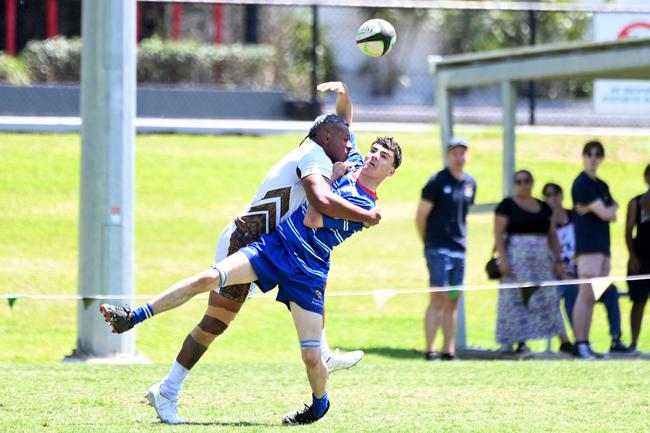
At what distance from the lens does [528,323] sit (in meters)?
12.3

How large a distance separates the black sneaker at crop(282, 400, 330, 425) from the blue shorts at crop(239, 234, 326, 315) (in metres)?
0.60

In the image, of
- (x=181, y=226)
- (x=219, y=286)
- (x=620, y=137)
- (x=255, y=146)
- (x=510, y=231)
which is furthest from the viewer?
(x=620, y=137)

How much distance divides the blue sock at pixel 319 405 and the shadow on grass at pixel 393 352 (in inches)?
191

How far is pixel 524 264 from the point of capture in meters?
12.3

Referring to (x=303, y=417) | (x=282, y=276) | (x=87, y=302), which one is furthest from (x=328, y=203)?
(x=87, y=302)

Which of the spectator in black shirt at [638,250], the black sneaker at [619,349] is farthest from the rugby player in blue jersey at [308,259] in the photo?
the spectator in black shirt at [638,250]

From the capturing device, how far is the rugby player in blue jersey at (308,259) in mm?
7184

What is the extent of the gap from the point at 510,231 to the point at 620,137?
925cm

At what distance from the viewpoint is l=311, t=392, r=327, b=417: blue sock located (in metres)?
7.37

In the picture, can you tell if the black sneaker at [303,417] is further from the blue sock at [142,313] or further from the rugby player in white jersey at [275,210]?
the blue sock at [142,313]

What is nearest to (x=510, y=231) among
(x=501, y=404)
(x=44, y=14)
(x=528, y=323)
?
(x=528, y=323)

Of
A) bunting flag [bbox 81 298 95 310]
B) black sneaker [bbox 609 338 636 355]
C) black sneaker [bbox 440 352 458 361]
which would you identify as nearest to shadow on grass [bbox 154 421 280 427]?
bunting flag [bbox 81 298 95 310]

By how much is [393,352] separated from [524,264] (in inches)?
61.8

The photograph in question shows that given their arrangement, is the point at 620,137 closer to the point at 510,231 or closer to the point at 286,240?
the point at 510,231
